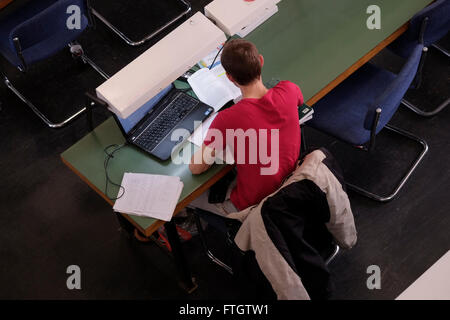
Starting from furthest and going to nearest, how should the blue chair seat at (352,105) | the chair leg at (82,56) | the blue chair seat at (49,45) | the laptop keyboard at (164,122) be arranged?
the chair leg at (82,56) → the blue chair seat at (49,45) → the blue chair seat at (352,105) → the laptop keyboard at (164,122)

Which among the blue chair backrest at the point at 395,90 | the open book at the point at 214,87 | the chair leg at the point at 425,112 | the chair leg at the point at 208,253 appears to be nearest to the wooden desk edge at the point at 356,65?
the blue chair backrest at the point at 395,90

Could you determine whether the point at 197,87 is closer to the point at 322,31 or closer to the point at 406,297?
the point at 322,31

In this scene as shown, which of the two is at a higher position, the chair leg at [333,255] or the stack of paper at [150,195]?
the stack of paper at [150,195]

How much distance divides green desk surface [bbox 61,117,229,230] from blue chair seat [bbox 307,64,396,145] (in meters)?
0.69

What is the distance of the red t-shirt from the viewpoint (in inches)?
95.9

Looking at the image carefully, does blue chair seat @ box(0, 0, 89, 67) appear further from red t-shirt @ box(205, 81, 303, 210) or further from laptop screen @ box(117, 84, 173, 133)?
red t-shirt @ box(205, 81, 303, 210)

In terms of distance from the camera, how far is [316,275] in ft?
8.21

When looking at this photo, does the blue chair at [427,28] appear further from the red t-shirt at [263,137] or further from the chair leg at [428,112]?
the red t-shirt at [263,137]

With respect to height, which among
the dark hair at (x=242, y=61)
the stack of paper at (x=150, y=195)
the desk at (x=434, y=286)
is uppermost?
the dark hair at (x=242, y=61)

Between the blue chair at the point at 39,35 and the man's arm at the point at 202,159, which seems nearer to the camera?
the man's arm at the point at 202,159

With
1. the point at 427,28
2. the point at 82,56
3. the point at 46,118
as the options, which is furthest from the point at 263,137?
the point at 82,56

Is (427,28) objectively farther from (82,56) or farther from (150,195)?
(82,56)

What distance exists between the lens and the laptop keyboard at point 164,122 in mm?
2738

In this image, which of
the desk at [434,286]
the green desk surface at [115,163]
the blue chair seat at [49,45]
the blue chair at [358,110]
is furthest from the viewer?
the blue chair seat at [49,45]
